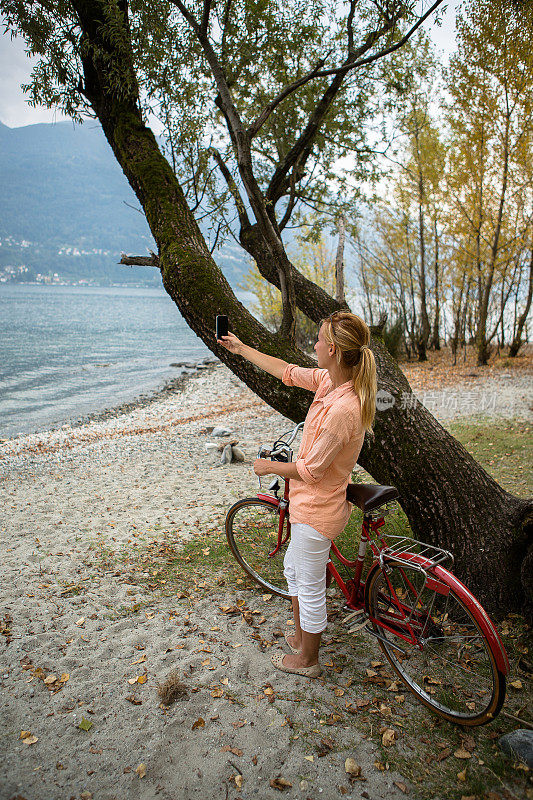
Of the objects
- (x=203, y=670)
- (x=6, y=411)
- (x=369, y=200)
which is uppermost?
(x=369, y=200)

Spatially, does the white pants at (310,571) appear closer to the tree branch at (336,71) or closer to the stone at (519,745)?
the stone at (519,745)

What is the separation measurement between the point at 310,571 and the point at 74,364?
27.3 meters

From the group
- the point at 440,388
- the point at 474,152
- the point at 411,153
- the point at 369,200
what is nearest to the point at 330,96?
the point at 369,200

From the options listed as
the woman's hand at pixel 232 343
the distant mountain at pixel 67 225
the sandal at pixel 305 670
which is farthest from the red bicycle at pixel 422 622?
the distant mountain at pixel 67 225

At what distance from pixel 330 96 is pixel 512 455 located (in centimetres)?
509

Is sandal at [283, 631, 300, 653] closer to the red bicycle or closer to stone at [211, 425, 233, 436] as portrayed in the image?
the red bicycle

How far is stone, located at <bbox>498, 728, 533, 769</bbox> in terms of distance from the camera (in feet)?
6.91

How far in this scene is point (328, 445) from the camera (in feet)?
7.38

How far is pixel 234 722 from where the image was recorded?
7.96ft

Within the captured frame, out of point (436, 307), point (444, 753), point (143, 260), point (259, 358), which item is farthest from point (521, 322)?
point (444, 753)

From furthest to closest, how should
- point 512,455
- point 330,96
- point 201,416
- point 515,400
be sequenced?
point 201,416 < point 515,400 < point 512,455 < point 330,96

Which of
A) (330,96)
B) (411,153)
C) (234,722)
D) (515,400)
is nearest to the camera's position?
(234,722)

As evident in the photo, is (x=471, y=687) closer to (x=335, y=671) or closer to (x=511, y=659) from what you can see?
(x=511, y=659)

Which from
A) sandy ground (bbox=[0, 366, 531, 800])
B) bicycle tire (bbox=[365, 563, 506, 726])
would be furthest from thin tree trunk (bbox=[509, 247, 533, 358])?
bicycle tire (bbox=[365, 563, 506, 726])
